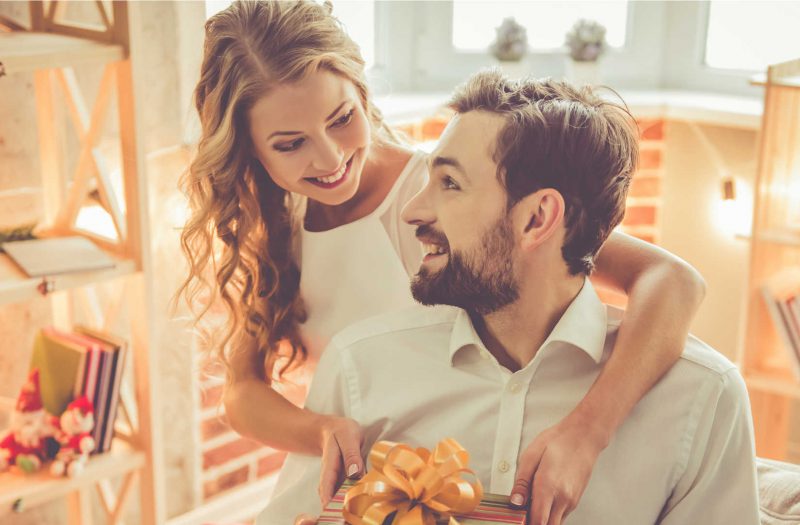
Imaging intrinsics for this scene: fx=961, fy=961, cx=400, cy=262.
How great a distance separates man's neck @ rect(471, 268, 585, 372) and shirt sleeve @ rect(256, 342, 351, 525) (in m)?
0.23

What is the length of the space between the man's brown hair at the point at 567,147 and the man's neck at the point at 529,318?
44 mm

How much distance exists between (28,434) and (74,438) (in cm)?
9

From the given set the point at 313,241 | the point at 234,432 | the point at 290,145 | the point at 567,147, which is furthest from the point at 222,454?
the point at 567,147

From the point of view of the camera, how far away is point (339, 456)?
47.7 inches

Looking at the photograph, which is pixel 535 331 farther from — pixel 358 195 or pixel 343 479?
pixel 358 195

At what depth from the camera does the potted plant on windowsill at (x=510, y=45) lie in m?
3.07

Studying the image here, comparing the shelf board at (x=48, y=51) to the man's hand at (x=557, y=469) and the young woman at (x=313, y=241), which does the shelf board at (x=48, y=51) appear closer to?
the young woman at (x=313, y=241)

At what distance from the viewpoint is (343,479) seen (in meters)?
1.21

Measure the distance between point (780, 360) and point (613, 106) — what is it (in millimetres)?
1891

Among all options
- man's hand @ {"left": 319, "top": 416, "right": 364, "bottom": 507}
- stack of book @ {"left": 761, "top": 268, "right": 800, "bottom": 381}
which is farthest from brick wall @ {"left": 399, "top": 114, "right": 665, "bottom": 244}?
man's hand @ {"left": 319, "top": 416, "right": 364, "bottom": 507}

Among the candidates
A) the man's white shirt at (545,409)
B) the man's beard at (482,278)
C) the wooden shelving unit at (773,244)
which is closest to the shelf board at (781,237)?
the wooden shelving unit at (773,244)

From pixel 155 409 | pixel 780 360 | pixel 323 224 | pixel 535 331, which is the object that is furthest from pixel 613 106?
pixel 780 360

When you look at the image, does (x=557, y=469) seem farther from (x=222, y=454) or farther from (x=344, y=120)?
(x=222, y=454)

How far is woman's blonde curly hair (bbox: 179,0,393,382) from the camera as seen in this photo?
1472 mm
